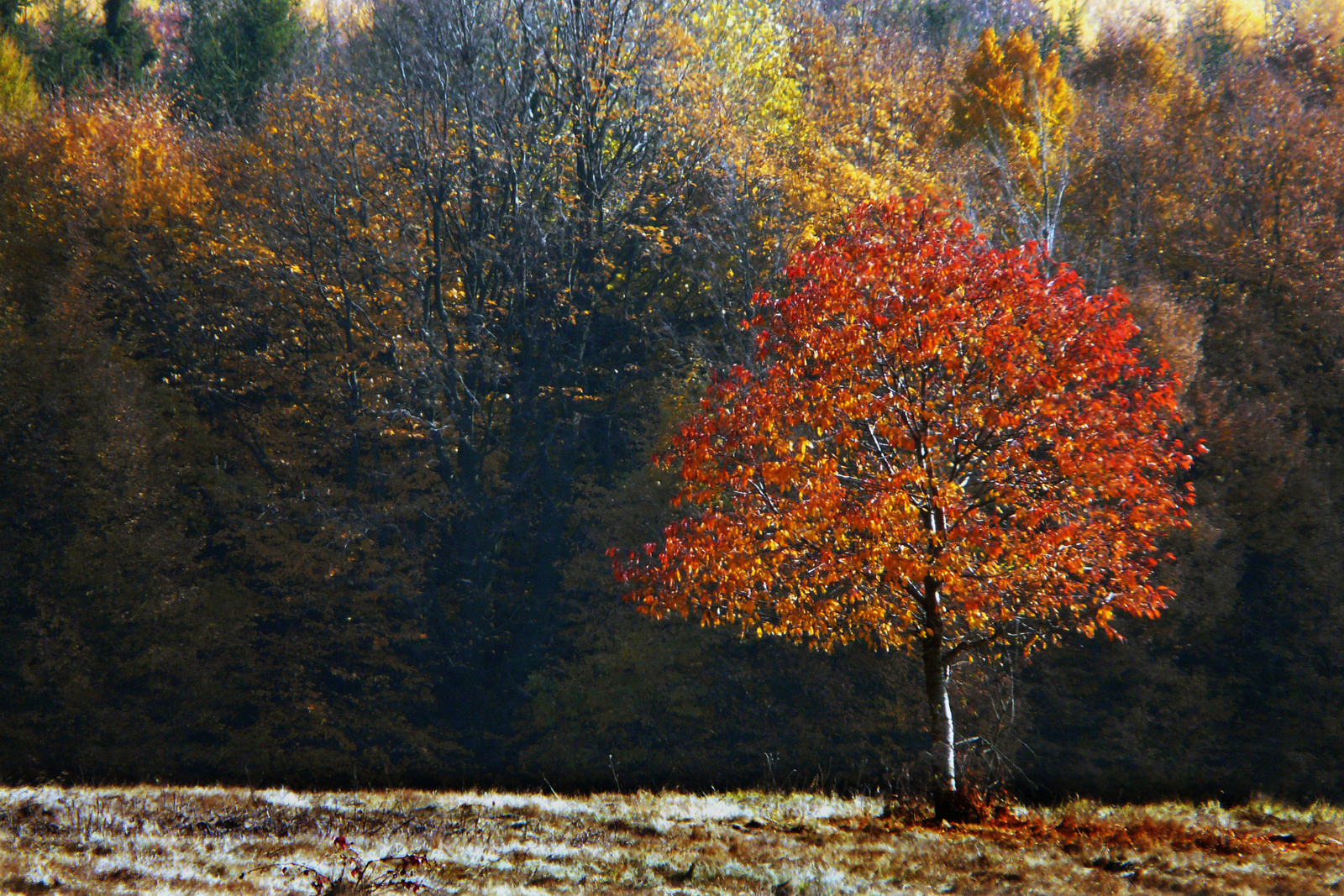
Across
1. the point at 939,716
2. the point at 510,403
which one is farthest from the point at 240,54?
the point at 939,716

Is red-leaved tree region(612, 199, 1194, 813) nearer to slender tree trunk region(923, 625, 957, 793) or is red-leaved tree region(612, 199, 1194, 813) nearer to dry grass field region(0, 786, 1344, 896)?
slender tree trunk region(923, 625, 957, 793)

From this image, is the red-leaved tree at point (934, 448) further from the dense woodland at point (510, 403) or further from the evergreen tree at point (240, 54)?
the evergreen tree at point (240, 54)

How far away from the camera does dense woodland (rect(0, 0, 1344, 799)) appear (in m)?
20.2

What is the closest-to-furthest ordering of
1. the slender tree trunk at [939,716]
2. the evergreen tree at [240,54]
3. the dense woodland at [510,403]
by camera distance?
the slender tree trunk at [939,716], the dense woodland at [510,403], the evergreen tree at [240,54]

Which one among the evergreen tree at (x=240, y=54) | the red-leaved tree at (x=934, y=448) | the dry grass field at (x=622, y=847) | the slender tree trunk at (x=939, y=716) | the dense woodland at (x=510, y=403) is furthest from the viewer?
the evergreen tree at (x=240, y=54)

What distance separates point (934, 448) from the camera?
1075cm

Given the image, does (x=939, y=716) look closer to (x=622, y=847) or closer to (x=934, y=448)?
(x=934, y=448)

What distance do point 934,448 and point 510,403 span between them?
14338 millimetres

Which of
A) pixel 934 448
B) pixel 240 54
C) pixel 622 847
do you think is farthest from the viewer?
pixel 240 54

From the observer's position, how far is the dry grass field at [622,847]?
21.5 ft

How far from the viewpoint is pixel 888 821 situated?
30.5 feet

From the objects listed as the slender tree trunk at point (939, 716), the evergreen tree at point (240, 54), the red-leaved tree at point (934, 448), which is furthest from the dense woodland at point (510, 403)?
the red-leaved tree at point (934, 448)

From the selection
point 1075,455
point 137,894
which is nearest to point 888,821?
point 1075,455

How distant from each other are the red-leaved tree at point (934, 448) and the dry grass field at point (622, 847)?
182 cm
